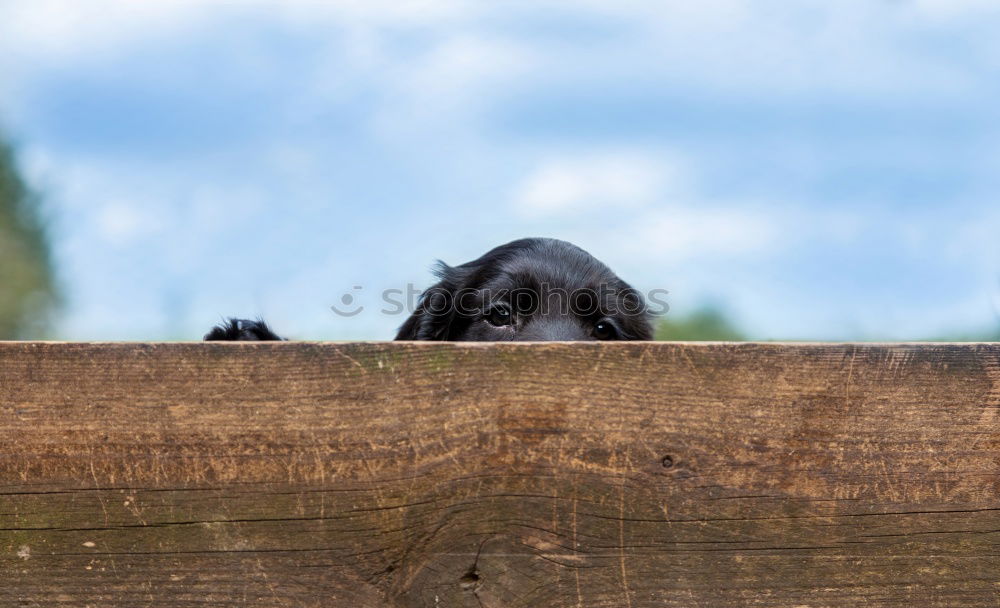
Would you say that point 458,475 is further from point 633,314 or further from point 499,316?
point 633,314

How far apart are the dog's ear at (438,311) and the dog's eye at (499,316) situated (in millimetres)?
266

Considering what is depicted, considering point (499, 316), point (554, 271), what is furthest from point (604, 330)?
point (499, 316)

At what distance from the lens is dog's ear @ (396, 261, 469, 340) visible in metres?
4.53

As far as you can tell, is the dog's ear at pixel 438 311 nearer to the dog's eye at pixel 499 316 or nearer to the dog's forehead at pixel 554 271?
the dog's eye at pixel 499 316

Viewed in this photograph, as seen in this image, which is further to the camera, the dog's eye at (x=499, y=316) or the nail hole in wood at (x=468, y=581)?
the dog's eye at (x=499, y=316)

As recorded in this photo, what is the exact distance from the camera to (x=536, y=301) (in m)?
4.17

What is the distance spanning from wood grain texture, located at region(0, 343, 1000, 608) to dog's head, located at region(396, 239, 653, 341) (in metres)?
2.45

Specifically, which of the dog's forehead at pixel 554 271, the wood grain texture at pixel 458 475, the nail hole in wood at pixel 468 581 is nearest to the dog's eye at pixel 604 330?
the dog's forehead at pixel 554 271

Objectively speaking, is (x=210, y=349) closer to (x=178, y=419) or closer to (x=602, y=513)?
(x=178, y=419)

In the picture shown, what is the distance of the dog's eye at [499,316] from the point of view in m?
4.23

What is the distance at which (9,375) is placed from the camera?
154 cm

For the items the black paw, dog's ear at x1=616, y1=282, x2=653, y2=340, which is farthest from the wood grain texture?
dog's ear at x1=616, y1=282, x2=653, y2=340

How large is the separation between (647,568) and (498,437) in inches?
13.2

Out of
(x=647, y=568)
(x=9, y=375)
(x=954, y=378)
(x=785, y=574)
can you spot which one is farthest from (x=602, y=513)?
(x=9, y=375)
